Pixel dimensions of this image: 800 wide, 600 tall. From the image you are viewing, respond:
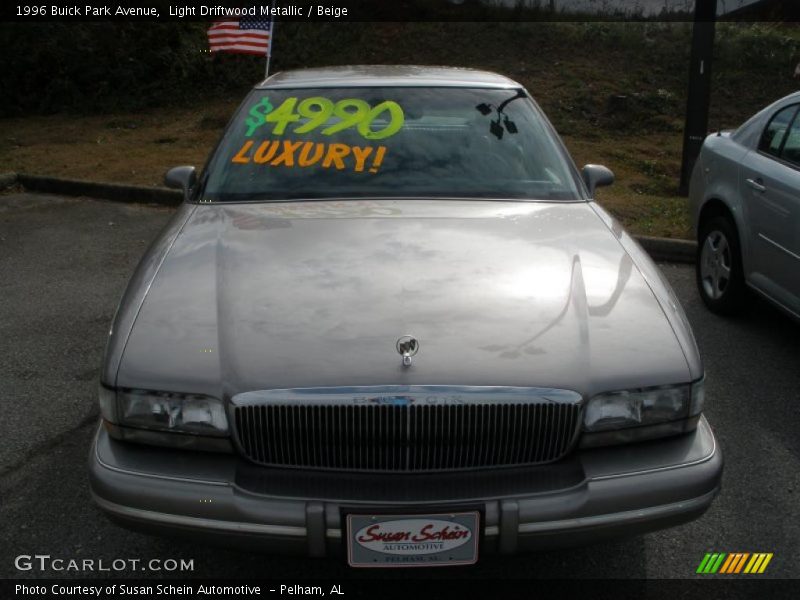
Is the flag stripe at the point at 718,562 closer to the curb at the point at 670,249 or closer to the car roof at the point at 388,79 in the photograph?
the car roof at the point at 388,79

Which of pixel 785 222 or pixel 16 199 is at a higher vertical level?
pixel 785 222

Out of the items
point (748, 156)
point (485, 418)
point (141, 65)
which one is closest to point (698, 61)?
point (748, 156)

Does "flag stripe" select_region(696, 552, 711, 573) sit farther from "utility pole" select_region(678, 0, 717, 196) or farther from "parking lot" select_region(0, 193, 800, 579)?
"utility pole" select_region(678, 0, 717, 196)

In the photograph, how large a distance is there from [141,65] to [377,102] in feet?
40.8

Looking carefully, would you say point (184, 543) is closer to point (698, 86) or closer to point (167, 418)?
point (167, 418)

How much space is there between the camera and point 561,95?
41.0ft

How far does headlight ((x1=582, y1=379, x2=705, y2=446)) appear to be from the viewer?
7.75 ft

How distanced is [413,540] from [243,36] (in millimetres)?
8580

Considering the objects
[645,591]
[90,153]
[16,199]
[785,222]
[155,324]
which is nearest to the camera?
[155,324]

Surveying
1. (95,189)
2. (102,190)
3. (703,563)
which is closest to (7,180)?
(95,189)

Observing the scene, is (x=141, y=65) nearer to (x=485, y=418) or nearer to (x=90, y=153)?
(x=90, y=153)

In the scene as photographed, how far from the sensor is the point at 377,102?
394 cm

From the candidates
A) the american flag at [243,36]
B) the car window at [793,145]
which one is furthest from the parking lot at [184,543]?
the american flag at [243,36]

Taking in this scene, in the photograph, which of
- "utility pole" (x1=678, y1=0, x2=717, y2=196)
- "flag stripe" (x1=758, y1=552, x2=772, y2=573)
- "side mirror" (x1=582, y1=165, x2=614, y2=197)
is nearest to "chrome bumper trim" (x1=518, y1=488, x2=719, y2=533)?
"flag stripe" (x1=758, y1=552, x2=772, y2=573)
